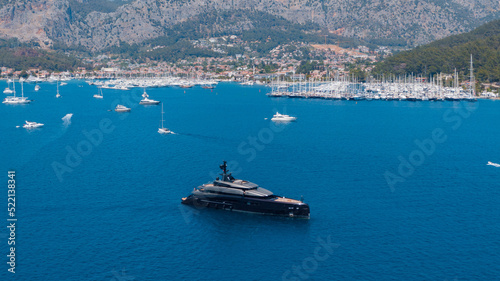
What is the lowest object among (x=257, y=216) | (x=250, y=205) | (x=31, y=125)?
(x=257, y=216)

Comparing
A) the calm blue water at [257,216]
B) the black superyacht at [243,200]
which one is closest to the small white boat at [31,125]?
the calm blue water at [257,216]

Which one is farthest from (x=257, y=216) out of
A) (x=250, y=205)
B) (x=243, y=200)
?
(x=243, y=200)

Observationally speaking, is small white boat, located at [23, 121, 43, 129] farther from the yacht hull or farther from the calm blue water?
the yacht hull

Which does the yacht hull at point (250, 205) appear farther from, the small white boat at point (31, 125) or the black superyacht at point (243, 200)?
the small white boat at point (31, 125)

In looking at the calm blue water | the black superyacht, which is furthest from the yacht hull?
the calm blue water

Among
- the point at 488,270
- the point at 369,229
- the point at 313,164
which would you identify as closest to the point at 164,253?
the point at 369,229

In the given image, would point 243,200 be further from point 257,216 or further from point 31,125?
point 31,125
